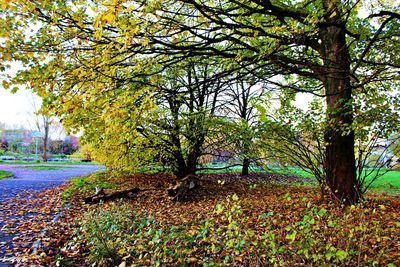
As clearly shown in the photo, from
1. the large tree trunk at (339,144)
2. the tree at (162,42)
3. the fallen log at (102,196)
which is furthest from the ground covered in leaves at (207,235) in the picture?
the tree at (162,42)

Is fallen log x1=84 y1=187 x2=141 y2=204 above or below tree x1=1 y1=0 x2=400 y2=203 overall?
below

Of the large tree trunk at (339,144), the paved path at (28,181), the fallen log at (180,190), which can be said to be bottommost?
the paved path at (28,181)

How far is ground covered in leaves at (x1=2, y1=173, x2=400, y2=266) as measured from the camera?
115 inches

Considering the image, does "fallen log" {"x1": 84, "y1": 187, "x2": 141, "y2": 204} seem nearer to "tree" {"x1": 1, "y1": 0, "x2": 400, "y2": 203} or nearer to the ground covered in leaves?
the ground covered in leaves

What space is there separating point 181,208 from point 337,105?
435 cm

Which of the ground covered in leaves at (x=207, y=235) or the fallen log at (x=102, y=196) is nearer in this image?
the ground covered in leaves at (x=207, y=235)

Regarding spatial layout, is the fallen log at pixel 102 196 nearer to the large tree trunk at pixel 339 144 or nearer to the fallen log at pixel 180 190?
the fallen log at pixel 180 190

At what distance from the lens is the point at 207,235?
15.3 ft

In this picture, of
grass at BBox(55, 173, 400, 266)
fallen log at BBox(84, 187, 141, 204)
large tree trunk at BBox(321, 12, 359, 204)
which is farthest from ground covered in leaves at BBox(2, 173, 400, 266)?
large tree trunk at BBox(321, 12, 359, 204)

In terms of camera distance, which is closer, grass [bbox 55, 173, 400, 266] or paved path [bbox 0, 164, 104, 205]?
grass [bbox 55, 173, 400, 266]

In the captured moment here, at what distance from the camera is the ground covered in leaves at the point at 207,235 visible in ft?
9.61

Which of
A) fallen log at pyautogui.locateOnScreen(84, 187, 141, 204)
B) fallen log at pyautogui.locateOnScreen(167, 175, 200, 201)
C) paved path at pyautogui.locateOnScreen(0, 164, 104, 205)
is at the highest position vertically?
fallen log at pyautogui.locateOnScreen(167, 175, 200, 201)

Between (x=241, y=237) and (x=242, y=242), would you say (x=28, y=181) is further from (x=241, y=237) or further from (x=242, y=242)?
(x=242, y=242)

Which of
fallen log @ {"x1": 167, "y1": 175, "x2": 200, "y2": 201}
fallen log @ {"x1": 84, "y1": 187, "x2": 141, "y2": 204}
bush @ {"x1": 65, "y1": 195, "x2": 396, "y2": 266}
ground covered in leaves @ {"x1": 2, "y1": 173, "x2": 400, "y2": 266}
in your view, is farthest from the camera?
fallen log @ {"x1": 167, "y1": 175, "x2": 200, "y2": 201}
